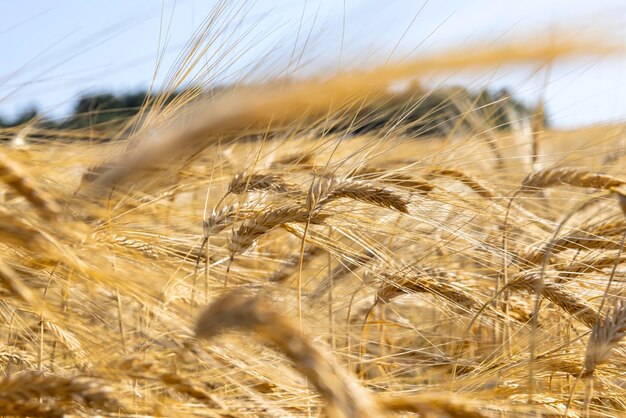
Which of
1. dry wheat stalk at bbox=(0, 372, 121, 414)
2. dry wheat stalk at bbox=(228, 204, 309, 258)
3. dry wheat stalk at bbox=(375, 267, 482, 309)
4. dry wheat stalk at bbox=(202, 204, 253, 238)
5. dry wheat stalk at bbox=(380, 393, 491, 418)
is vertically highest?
dry wheat stalk at bbox=(202, 204, 253, 238)

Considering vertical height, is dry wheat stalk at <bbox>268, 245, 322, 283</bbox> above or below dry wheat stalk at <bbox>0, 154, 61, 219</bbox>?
below

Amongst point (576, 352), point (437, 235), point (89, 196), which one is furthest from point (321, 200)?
point (437, 235)

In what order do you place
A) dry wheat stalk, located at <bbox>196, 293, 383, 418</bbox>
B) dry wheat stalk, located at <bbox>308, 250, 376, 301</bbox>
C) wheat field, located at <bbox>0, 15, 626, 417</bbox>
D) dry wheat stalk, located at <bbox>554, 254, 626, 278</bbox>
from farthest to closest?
dry wheat stalk, located at <bbox>308, 250, 376, 301</bbox>, dry wheat stalk, located at <bbox>554, 254, 626, 278</bbox>, wheat field, located at <bbox>0, 15, 626, 417</bbox>, dry wheat stalk, located at <bbox>196, 293, 383, 418</bbox>

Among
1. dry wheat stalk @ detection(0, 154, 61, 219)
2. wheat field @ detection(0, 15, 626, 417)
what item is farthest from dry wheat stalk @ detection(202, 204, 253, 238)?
dry wheat stalk @ detection(0, 154, 61, 219)

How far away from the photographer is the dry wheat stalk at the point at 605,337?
977mm

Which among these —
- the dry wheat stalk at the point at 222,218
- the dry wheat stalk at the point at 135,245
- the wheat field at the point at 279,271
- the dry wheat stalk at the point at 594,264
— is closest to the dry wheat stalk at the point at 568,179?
the wheat field at the point at 279,271

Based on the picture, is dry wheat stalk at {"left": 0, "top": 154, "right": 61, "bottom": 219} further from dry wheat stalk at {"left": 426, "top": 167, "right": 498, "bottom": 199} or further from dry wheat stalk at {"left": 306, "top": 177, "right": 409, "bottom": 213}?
dry wheat stalk at {"left": 426, "top": 167, "right": 498, "bottom": 199}

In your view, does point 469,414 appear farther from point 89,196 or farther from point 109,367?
point 89,196

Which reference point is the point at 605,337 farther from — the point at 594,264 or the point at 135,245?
the point at 135,245

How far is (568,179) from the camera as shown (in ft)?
4.55

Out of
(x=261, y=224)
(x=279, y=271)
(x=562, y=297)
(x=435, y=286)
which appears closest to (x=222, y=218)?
(x=261, y=224)

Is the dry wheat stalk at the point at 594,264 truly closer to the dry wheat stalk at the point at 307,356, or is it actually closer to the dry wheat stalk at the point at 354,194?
the dry wheat stalk at the point at 354,194

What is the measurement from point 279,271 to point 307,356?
94 cm

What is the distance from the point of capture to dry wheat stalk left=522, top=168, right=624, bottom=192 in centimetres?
128
